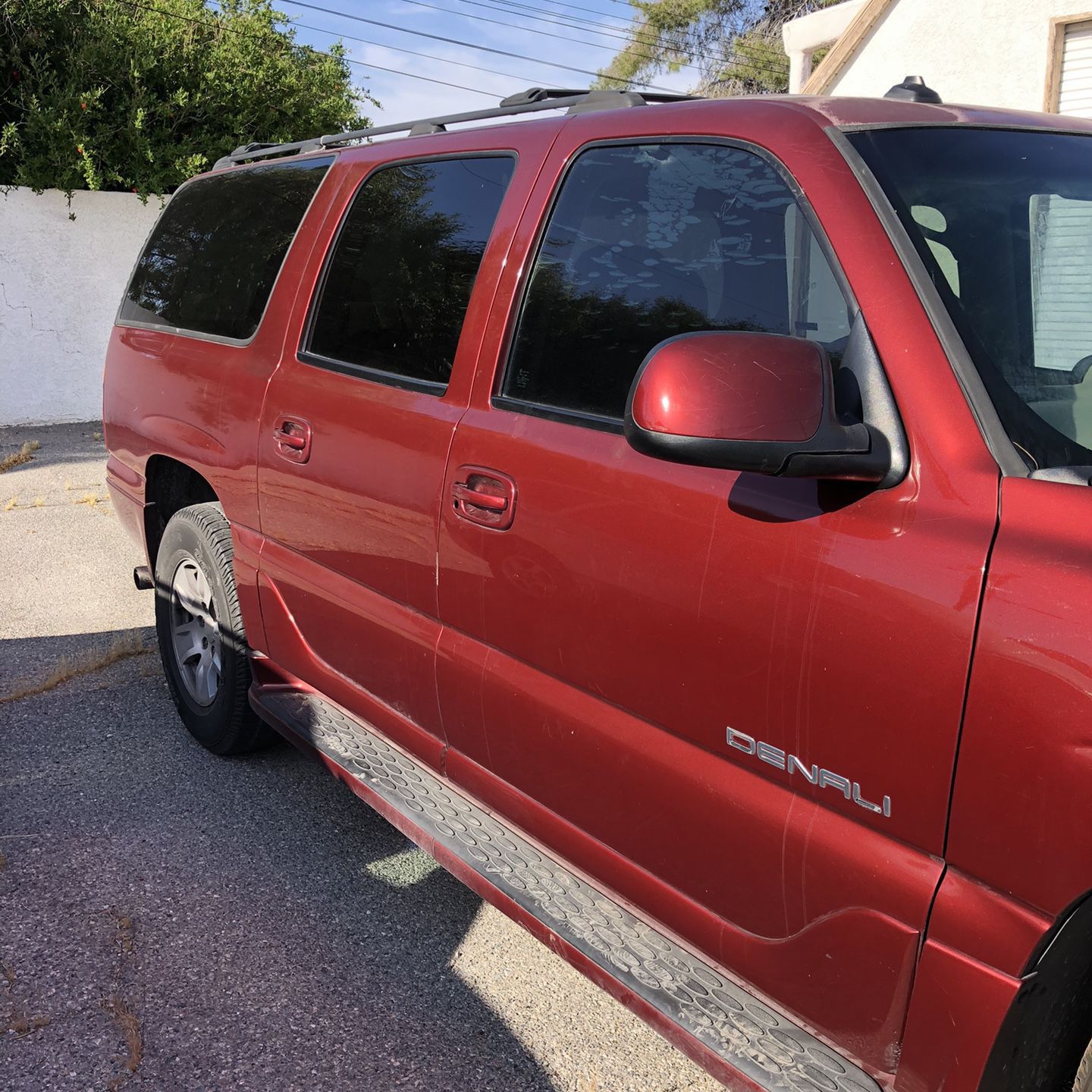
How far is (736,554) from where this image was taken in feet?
6.21

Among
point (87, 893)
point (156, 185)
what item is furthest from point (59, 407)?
point (87, 893)

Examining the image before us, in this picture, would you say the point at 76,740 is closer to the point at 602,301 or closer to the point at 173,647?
the point at 173,647

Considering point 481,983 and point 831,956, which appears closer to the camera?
point 831,956

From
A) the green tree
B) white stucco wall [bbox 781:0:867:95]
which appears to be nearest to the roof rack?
the green tree

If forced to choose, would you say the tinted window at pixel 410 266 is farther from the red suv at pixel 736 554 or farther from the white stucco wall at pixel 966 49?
the white stucco wall at pixel 966 49

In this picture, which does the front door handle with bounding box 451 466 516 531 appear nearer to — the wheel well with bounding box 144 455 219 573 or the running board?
the running board

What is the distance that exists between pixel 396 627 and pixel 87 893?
1.26 m

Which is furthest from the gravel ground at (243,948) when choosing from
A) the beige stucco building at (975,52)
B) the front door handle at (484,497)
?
the beige stucco building at (975,52)

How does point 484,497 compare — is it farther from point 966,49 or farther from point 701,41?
point 701,41

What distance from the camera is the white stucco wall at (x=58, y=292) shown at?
39.1 ft

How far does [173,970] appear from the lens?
284 centimetres

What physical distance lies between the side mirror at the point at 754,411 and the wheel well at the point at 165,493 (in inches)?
112

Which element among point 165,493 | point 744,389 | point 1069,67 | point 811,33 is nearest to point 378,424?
point 744,389

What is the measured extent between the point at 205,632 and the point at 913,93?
2.90 m
